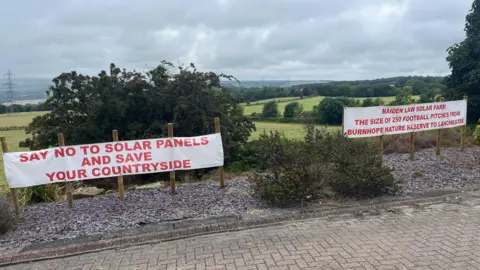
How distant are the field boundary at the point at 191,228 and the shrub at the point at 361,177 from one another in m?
0.26

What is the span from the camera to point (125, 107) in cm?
1128

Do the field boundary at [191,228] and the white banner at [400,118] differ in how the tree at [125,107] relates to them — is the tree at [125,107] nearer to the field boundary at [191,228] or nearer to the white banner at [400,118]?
the white banner at [400,118]

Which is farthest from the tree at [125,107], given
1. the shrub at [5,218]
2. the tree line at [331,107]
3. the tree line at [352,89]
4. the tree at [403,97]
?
the tree line at [352,89]

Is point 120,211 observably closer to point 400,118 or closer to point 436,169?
point 400,118

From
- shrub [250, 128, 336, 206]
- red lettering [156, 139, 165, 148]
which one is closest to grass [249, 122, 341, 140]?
shrub [250, 128, 336, 206]

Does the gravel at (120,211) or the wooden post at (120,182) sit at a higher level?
the wooden post at (120,182)

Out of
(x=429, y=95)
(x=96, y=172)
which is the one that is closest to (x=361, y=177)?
(x=96, y=172)

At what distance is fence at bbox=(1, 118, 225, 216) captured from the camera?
19.4 ft

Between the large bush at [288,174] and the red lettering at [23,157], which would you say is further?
the large bush at [288,174]

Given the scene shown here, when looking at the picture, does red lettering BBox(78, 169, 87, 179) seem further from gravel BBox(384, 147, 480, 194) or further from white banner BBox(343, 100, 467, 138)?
gravel BBox(384, 147, 480, 194)

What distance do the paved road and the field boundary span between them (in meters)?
0.15

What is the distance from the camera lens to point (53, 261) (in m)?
4.54

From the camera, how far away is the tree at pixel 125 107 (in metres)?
11.4

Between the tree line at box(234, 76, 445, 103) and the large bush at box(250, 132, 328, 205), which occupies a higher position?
the tree line at box(234, 76, 445, 103)
